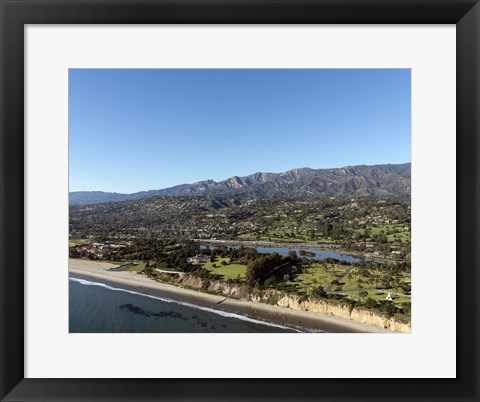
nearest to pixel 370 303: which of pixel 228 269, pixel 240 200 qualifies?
pixel 228 269

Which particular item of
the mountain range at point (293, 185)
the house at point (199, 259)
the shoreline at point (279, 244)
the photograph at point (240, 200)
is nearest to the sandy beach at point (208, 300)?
the photograph at point (240, 200)

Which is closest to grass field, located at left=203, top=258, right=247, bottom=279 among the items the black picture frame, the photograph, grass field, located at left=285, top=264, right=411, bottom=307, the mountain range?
the photograph

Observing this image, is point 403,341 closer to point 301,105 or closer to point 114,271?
point 301,105

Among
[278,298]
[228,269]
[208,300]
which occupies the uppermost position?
[228,269]

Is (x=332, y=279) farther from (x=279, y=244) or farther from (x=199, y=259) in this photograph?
(x=199, y=259)

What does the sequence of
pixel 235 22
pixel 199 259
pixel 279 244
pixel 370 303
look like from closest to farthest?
1. pixel 235 22
2. pixel 370 303
3. pixel 279 244
4. pixel 199 259

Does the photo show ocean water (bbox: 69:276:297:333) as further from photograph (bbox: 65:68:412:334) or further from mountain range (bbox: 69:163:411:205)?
mountain range (bbox: 69:163:411:205)

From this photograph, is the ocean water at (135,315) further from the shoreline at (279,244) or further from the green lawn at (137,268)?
the shoreline at (279,244)
